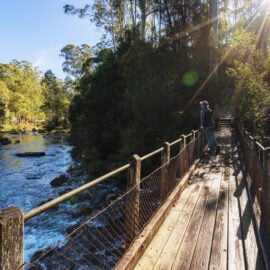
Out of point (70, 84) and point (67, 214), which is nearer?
point (67, 214)

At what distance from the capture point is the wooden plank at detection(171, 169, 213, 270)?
2.63 meters

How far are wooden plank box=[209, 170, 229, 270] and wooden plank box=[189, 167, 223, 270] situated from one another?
0.17 feet

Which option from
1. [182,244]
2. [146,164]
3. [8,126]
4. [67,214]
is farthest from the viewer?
[8,126]

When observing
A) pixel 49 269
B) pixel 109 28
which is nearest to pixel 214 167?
pixel 49 269

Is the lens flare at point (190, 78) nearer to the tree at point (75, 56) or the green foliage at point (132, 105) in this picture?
the green foliage at point (132, 105)

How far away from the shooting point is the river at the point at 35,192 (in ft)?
24.1

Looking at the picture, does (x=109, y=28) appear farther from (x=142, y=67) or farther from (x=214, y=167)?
(x=214, y=167)

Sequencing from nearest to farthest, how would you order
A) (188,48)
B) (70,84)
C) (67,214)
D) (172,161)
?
1. (172,161)
2. (67,214)
3. (188,48)
4. (70,84)

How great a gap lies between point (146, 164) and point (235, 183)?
6361 mm

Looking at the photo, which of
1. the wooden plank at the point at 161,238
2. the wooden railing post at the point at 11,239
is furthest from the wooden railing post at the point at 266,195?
the wooden railing post at the point at 11,239

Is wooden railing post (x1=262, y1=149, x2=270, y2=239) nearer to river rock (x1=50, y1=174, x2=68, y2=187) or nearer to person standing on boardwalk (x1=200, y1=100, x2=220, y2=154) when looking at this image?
person standing on boardwalk (x1=200, y1=100, x2=220, y2=154)

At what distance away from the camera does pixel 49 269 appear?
5.73 m

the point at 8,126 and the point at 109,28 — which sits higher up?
the point at 109,28

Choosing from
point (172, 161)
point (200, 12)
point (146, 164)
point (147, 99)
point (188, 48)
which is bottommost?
point (146, 164)
